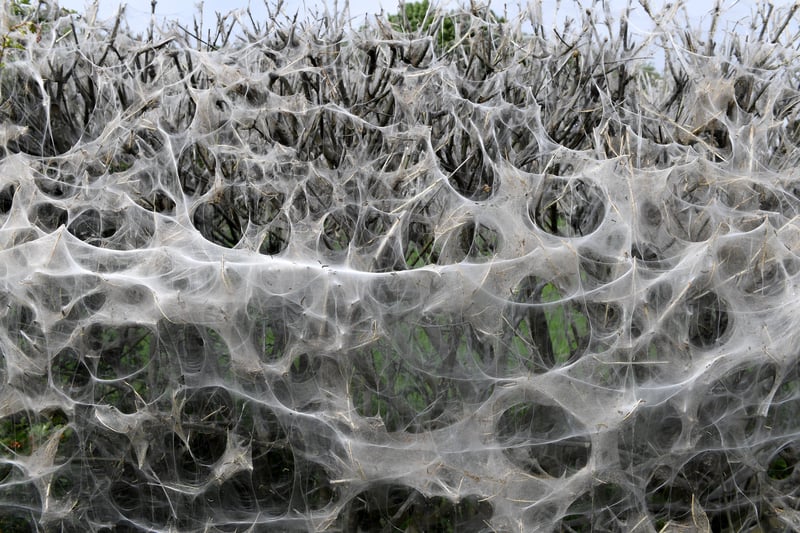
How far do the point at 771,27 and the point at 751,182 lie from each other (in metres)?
1.45

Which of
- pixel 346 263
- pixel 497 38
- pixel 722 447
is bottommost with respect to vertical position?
pixel 722 447

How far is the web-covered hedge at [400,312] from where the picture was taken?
4.13 m

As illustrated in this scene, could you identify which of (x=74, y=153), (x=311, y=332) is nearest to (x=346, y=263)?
(x=311, y=332)

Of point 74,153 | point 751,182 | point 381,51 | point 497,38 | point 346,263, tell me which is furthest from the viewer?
point 497,38

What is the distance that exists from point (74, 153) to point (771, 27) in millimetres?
4288

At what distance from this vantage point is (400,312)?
4.15 m

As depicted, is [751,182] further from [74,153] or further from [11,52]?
[11,52]

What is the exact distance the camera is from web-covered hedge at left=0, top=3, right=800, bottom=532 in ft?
13.5

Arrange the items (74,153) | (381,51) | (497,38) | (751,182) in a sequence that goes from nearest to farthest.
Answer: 1. (751,182)
2. (74,153)
3. (381,51)
4. (497,38)

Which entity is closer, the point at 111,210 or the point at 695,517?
the point at 695,517

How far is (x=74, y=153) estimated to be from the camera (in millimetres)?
4949

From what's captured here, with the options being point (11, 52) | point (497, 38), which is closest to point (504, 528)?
point (497, 38)

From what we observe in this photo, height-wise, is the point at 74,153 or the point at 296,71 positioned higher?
the point at 296,71

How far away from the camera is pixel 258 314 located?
4.21 metres
